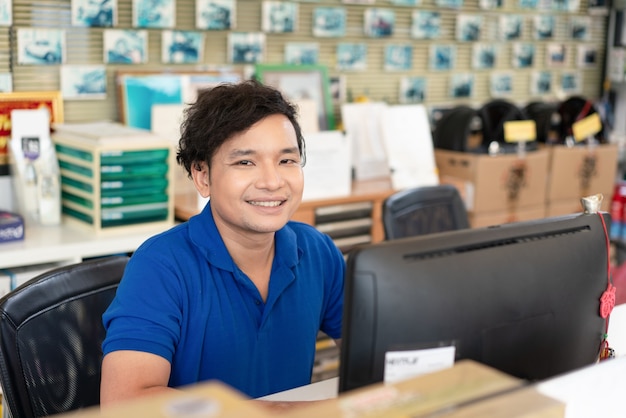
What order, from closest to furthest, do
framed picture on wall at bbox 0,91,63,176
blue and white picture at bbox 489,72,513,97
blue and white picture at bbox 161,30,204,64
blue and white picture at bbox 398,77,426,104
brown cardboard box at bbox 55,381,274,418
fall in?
brown cardboard box at bbox 55,381,274,418 < framed picture on wall at bbox 0,91,63,176 < blue and white picture at bbox 161,30,204,64 < blue and white picture at bbox 398,77,426,104 < blue and white picture at bbox 489,72,513,97

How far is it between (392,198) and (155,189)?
0.78 metres

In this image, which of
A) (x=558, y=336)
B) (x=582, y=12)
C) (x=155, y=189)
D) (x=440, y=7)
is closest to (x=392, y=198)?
(x=155, y=189)

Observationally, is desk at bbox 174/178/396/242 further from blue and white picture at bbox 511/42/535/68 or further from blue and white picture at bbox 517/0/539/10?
blue and white picture at bbox 517/0/539/10

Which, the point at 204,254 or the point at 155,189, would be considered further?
the point at 155,189

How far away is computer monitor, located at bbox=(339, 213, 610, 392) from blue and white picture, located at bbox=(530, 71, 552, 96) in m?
3.36

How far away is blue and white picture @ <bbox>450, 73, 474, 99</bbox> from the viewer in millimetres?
4020

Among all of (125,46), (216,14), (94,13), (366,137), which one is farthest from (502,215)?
(94,13)

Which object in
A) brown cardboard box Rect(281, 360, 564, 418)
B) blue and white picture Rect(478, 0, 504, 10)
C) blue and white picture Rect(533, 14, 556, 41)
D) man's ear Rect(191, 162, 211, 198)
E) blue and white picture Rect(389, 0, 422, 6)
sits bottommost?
brown cardboard box Rect(281, 360, 564, 418)

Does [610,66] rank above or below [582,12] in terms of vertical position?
below

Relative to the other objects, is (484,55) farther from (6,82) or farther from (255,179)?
(255,179)

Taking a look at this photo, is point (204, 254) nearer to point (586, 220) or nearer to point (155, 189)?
point (586, 220)

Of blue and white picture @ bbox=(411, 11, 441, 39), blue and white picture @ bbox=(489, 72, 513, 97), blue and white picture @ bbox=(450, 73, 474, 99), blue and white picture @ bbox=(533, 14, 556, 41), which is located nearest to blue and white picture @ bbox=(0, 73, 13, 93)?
blue and white picture @ bbox=(411, 11, 441, 39)

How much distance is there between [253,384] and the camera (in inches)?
60.2

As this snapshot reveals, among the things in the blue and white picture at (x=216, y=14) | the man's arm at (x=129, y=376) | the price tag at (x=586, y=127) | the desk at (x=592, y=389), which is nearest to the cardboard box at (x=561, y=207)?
the price tag at (x=586, y=127)
